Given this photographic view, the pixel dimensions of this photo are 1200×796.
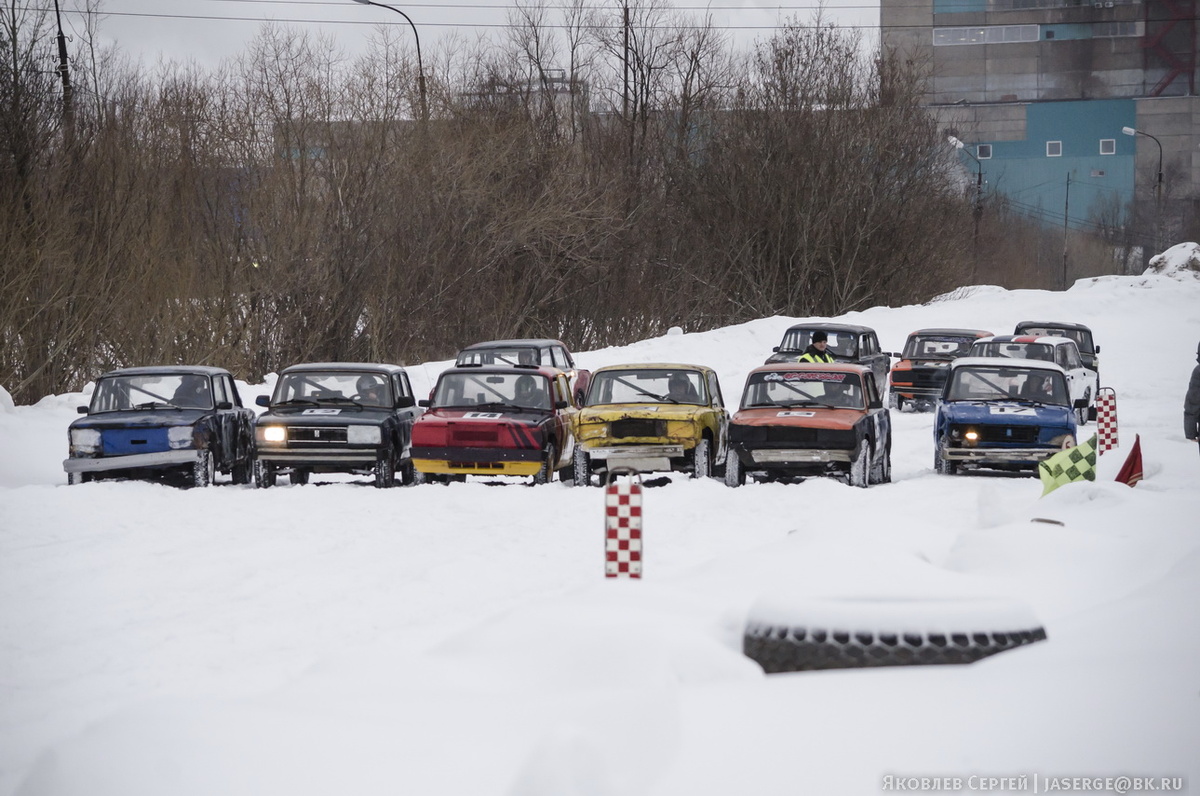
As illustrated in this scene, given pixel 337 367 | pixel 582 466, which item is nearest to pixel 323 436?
pixel 337 367

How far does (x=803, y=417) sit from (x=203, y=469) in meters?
7.21

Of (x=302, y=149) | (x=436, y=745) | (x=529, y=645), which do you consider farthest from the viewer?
(x=302, y=149)

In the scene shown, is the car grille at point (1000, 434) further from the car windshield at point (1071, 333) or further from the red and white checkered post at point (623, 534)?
the car windshield at point (1071, 333)

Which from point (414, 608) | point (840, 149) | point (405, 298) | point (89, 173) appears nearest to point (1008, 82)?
point (840, 149)

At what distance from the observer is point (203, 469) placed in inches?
647

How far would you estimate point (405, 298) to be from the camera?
125 feet

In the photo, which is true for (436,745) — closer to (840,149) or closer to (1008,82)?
(840,149)

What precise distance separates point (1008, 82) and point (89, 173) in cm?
7271

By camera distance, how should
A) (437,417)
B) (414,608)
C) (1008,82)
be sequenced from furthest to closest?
1. (1008,82)
2. (437,417)
3. (414,608)

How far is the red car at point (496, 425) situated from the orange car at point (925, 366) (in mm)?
11239

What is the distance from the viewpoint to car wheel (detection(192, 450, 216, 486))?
53.7ft

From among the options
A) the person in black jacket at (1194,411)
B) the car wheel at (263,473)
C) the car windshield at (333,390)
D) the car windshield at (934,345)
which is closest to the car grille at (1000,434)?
the person in black jacket at (1194,411)

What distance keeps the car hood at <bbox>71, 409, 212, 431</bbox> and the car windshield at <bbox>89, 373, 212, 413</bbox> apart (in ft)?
0.73

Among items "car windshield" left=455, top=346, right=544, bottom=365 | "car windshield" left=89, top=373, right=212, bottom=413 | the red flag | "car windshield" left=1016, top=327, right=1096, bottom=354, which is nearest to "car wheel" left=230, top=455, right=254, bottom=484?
"car windshield" left=89, top=373, right=212, bottom=413
